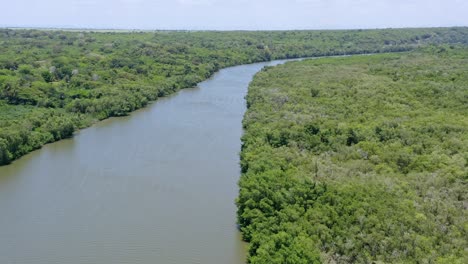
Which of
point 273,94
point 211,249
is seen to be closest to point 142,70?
point 273,94

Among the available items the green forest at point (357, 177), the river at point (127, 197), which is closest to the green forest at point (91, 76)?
the river at point (127, 197)

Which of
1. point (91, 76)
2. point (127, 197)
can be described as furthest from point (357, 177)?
point (91, 76)

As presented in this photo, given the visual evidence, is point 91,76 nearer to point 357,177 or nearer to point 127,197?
point 127,197

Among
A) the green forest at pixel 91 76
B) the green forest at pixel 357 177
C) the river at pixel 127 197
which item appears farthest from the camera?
the green forest at pixel 91 76

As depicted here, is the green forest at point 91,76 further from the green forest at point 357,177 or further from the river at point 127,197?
the green forest at point 357,177

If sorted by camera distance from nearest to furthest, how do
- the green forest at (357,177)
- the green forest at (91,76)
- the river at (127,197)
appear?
1. the green forest at (357,177)
2. the river at (127,197)
3. the green forest at (91,76)

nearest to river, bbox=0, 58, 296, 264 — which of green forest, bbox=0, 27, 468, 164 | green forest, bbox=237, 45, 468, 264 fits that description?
green forest, bbox=0, 27, 468, 164

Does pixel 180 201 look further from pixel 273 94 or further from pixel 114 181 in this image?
pixel 273 94

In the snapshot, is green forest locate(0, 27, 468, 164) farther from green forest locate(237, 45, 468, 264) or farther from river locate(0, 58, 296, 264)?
green forest locate(237, 45, 468, 264)
